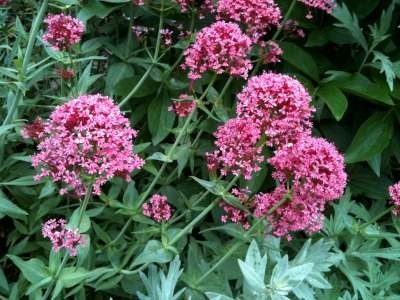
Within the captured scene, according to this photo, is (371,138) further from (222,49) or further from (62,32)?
(62,32)

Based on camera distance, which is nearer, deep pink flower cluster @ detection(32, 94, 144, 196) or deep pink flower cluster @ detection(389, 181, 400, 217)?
deep pink flower cluster @ detection(32, 94, 144, 196)

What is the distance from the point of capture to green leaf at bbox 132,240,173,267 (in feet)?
7.45

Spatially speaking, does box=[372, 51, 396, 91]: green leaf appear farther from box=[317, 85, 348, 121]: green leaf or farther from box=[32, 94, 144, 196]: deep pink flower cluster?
box=[32, 94, 144, 196]: deep pink flower cluster

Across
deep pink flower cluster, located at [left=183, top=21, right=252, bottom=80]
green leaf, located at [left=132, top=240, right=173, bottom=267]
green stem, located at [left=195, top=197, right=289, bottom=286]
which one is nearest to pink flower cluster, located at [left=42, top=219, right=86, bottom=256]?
green leaf, located at [left=132, top=240, right=173, bottom=267]

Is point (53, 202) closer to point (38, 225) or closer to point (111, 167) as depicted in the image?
point (38, 225)

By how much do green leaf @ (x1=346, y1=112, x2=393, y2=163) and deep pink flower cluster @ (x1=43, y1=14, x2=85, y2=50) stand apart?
61.6 inches

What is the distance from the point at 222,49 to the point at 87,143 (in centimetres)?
77

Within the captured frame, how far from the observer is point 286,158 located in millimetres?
2094

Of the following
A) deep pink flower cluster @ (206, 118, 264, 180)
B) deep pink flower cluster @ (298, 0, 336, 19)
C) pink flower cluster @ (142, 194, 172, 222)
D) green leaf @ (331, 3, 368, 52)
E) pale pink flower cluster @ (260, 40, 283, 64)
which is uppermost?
deep pink flower cluster @ (298, 0, 336, 19)

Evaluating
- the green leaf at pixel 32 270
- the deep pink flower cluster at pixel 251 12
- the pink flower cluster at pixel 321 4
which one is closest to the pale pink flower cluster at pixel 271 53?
the deep pink flower cluster at pixel 251 12

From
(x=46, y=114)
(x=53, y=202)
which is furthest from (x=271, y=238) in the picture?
(x=46, y=114)

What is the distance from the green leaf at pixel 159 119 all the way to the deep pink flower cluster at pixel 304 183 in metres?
0.98

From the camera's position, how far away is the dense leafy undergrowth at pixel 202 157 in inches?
80.3

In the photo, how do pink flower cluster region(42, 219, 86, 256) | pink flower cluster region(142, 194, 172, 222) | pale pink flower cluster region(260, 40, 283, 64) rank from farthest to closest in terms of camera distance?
pale pink flower cluster region(260, 40, 283, 64) < pink flower cluster region(142, 194, 172, 222) < pink flower cluster region(42, 219, 86, 256)
